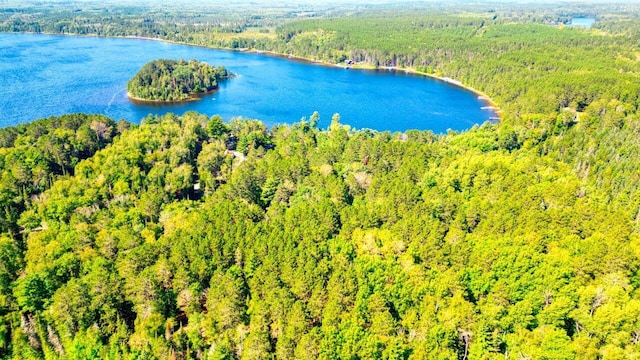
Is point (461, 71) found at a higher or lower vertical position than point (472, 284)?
higher

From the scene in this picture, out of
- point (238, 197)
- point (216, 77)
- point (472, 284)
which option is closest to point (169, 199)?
point (238, 197)

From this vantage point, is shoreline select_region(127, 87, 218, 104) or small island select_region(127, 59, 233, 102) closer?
shoreline select_region(127, 87, 218, 104)

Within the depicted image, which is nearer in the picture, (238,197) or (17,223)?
(17,223)

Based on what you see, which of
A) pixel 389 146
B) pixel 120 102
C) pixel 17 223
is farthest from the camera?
pixel 120 102

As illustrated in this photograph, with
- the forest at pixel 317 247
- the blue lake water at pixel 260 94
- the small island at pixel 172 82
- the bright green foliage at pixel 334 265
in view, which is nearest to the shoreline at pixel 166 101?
the small island at pixel 172 82

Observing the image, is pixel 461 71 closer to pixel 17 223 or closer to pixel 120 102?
pixel 120 102

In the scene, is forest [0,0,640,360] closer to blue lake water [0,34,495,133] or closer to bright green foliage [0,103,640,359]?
bright green foliage [0,103,640,359]

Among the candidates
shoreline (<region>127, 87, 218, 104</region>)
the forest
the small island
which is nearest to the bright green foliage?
the forest
